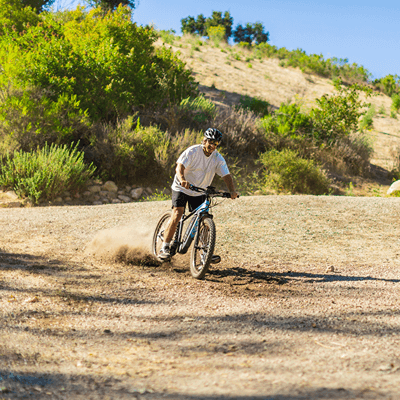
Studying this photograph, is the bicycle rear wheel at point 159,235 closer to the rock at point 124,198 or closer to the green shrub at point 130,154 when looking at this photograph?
the rock at point 124,198

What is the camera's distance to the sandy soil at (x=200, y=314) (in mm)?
2643

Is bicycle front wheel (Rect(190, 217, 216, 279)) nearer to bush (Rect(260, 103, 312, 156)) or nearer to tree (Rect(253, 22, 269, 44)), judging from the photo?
bush (Rect(260, 103, 312, 156))

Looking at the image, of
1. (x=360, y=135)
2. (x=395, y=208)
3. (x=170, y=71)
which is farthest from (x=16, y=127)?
(x=360, y=135)

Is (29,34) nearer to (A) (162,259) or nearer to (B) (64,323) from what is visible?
(A) (162,259)

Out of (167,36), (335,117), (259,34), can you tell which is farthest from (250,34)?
(335,117)

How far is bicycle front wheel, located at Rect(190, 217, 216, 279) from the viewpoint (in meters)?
5.12

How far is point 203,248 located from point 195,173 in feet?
3.11

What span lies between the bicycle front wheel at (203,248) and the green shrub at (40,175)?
5.95 meters

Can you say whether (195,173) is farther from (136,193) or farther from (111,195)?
(136,193)

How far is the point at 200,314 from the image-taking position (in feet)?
13.2

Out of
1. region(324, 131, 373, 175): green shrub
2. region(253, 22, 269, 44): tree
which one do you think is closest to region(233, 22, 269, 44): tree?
region(253, 22, 269, 44): tree

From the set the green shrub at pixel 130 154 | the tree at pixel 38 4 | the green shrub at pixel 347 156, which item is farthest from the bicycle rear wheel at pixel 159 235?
the tree at pixel 38 4

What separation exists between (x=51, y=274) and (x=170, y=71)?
12.8 meters

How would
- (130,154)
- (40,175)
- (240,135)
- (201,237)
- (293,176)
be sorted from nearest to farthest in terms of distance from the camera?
(201,237) < (40,175) < (130,154) < (293,176) < (240,135)
